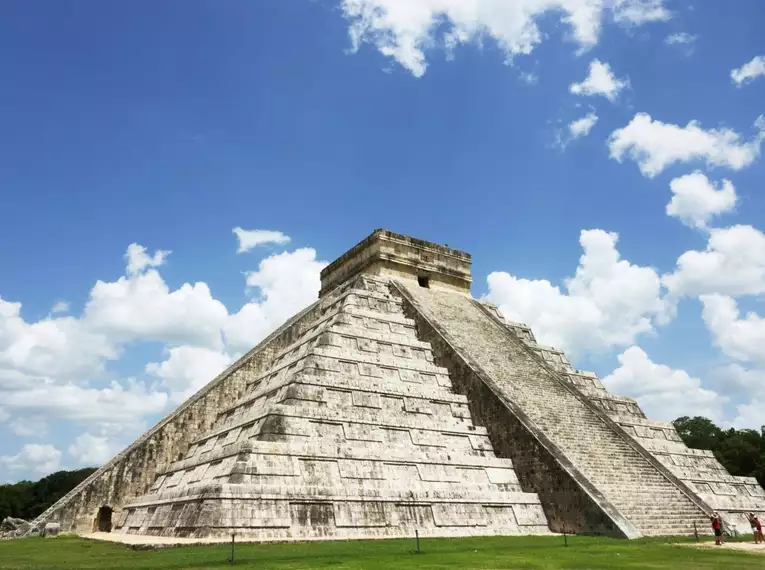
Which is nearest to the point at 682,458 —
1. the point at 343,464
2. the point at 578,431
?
the point at 578,431

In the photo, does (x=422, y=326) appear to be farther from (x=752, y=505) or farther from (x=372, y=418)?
(x=752, y=505)

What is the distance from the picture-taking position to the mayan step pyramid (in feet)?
38.2

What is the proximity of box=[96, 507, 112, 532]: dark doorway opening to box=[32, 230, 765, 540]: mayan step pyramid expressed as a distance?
0.13ft

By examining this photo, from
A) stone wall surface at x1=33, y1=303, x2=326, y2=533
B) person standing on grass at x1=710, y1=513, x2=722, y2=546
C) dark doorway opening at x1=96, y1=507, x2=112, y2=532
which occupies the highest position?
stone wall surface at x1=33, y1=303, x2=326, y2=533

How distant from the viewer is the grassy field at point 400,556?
8117 millimetres

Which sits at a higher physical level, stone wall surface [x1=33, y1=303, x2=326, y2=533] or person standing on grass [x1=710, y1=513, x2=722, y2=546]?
stone wall surface [x1=33, y1=303, x2=326, y2=533]

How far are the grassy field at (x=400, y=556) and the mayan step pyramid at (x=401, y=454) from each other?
40.5 inches

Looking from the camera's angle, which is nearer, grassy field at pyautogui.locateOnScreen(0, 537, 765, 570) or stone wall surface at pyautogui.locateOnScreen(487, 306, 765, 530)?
grassy field at pyautogui.locateOnScreen(0, 537, 765, 570)

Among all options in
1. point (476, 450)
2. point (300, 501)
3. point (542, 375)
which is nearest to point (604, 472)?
point (476, 450)

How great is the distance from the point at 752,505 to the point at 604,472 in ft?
19.3

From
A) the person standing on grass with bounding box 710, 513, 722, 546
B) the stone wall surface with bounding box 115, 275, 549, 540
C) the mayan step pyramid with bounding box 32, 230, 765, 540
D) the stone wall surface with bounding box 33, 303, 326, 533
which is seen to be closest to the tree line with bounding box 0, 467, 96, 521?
the stone wall surface with bounding box 33, 303, 326, 533

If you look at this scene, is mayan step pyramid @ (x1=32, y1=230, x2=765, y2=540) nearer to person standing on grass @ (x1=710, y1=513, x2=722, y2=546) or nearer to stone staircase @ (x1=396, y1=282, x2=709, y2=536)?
stone staircase @ (x1=396, y1=282, x2=709, y2=536)

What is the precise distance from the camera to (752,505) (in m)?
17.2

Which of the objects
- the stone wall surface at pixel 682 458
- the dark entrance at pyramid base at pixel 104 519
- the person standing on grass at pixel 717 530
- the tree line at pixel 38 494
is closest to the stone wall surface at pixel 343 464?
the dark entrance at pyramid base at pixel 104 519
